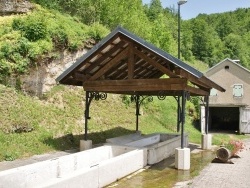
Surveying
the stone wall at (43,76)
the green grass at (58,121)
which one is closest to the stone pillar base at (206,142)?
the green grass at (58,121)

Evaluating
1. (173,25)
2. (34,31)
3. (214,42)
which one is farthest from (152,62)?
(214,42)

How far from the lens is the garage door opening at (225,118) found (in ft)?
111

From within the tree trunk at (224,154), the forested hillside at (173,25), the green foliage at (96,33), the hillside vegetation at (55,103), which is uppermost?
the forested hillside at (173,25)

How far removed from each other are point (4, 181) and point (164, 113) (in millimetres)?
20909

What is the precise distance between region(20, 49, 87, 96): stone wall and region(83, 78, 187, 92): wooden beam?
5533 mm

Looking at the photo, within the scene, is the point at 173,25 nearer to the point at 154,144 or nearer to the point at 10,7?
the point at 10,7

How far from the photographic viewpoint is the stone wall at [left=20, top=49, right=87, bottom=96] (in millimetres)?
17859

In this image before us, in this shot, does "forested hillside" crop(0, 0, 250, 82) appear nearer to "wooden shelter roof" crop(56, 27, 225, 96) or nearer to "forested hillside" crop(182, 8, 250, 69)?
"wooden shelter roof" crop(56, 27, 225, 96)

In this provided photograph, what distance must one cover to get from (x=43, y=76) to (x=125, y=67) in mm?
6268

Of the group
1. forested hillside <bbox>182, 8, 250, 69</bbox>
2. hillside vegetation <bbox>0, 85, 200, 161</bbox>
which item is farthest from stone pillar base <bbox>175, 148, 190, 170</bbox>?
forested hillside <bbox>182, 8, 250, 69</bbox>

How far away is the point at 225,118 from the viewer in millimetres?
34250

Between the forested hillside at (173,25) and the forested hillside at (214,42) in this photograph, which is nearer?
the forested hillside at (173,25)

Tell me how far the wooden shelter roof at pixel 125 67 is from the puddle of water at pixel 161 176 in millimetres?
3183

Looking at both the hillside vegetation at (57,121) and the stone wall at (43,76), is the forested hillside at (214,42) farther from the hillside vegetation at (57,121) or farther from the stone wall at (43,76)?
the stone wall at (43,76)
